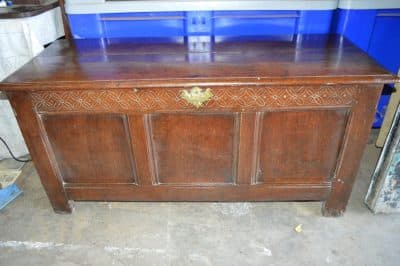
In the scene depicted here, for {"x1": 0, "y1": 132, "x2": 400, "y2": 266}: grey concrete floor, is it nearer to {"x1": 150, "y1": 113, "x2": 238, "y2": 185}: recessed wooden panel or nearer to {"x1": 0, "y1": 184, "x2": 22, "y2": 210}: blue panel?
{"x1": 0, "y1": 184, "x2": 22, "y2": 210}: blue panel

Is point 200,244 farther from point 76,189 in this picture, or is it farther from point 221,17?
point 221,17

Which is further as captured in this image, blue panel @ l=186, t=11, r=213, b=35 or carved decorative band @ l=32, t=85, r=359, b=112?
blue panel @ l=186, t=11, r=213, b=35

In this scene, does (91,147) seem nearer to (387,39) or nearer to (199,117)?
(199,117)

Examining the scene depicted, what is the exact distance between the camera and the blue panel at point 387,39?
1.75 m

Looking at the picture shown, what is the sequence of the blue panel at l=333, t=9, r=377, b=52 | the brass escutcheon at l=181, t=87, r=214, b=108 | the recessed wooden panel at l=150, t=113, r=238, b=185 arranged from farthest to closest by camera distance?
the blue panel at l=333, t=9, r=377, b=52 < the recessed wooden panel at l=150, t=113, r=238, b=185 < the brass escutcheon at l=181, t=87, r=214, b=108

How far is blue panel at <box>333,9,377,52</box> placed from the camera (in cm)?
167

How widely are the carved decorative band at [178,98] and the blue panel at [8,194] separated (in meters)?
0.76

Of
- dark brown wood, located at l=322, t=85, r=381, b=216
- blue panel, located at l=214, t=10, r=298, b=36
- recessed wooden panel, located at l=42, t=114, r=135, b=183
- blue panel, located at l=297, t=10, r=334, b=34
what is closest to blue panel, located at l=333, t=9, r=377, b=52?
blue panel, located at l=297, t=10, r=334, b=34

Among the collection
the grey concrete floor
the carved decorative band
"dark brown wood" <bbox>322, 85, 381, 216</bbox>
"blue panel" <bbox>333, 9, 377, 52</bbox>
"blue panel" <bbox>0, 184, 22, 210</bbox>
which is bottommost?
the grey concrete floor

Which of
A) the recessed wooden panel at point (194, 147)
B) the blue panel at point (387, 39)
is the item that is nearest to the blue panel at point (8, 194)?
the recessed wooden panel at point (194, 147)

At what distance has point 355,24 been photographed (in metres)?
1.71

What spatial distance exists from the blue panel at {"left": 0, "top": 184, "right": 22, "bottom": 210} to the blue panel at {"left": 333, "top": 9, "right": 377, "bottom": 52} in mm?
2043

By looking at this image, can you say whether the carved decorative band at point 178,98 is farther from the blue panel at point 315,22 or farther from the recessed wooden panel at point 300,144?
the blue panel at point 315,22

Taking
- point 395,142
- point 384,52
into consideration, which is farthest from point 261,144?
point 384,52
